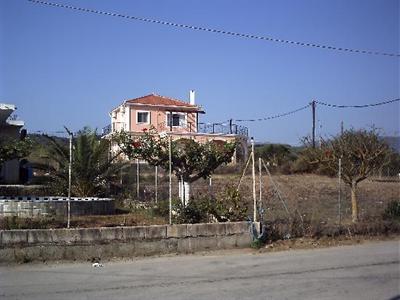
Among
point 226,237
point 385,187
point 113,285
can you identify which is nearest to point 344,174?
point 226,237

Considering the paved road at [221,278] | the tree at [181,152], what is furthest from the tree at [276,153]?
the paved road at [221,278]

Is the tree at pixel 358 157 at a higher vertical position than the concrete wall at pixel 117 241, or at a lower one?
higher

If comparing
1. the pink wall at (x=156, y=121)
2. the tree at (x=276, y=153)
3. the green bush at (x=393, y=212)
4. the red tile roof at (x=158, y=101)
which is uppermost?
the red tile roof at (x=158, y=101)

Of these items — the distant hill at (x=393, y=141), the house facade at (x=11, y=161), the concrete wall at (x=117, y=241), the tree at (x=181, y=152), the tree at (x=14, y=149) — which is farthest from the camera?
the house facade at (x=11, y=161)

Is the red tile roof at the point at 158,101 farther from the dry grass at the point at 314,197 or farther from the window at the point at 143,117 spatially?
the dry grass at the point at 314,197

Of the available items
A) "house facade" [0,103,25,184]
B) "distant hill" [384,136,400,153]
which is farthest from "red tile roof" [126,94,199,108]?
"distant hill" [384,136,400,153]

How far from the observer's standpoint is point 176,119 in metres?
51.1

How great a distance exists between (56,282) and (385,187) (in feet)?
76.6

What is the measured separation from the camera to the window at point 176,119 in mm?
50594

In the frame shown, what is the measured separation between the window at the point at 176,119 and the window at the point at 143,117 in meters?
2.11

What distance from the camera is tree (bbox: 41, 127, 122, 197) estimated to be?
16672mm

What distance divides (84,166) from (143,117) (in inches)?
1337

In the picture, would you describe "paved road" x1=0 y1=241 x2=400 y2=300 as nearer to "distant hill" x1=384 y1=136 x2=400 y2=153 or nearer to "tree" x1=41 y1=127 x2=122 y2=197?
"distant hill" x1=384 y1=136 x2=400 y2=153

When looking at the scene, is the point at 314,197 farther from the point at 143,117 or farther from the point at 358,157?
the point at 143,117
